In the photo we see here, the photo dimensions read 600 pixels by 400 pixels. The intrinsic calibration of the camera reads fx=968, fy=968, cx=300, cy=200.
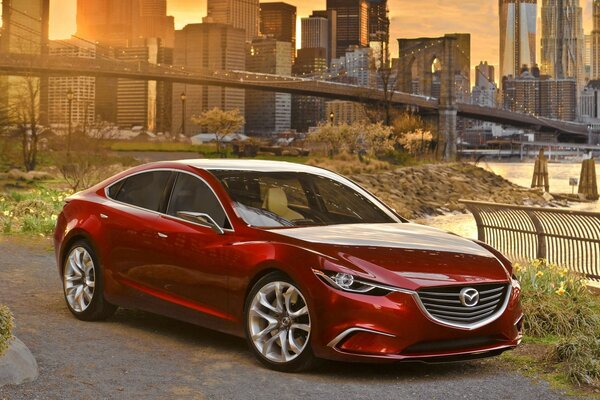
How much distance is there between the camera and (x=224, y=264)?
688 centimetres

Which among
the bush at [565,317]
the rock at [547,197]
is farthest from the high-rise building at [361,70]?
the bush at [565,317]

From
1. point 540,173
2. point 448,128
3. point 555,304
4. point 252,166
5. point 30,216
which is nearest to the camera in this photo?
point 252,166

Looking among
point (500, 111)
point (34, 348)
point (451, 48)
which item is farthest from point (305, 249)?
point (451, 48)

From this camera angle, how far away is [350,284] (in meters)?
6.18

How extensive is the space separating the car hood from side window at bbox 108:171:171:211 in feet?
4.80

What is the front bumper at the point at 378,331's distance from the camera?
20.0 ft

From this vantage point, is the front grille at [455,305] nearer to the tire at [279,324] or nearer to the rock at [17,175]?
the tire at [279,324]

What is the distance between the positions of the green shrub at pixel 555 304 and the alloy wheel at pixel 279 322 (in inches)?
99.9

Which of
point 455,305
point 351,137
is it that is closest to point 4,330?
point 455,305

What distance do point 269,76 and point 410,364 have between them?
73295mm

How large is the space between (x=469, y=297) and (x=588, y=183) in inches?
2851

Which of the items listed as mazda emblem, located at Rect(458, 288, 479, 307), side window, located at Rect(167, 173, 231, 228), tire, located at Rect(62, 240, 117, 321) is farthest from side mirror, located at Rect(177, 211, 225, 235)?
mazda emblem, located at Rect(458, 288, 479, 307)

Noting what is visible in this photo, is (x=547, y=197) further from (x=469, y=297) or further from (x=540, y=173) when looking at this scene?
(x=469, y=297)

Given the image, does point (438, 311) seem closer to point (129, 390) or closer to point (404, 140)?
point (129, 390)
